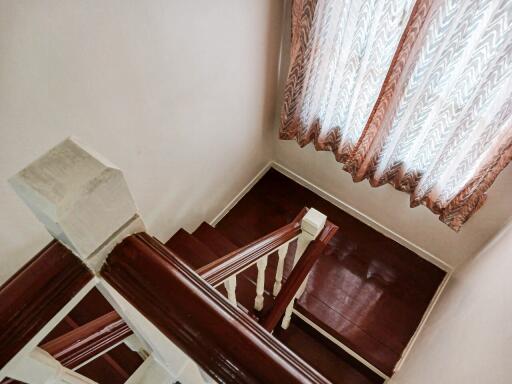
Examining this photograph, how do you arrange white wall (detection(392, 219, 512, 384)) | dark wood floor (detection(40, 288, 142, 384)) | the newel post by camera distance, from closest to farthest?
the newel post → white wall (detection(392, 219, 512, 384)) → dark wood floor (detection(40, 288, 142, 384))

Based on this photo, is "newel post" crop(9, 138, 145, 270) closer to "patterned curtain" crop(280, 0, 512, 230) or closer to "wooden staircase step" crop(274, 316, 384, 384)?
"patterned curtain" crop(280, 0, 512, 230)

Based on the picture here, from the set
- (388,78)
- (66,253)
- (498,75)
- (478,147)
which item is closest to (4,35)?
(66,253)

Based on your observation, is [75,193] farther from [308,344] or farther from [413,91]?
[308,344]

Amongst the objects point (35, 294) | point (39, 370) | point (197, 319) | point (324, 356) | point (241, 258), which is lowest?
point (39, 370)

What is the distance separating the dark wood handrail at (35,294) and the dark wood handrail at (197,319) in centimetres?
6

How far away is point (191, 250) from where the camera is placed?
218 centimetres

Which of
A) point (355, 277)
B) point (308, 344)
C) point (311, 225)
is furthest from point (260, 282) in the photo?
point (355, 277)

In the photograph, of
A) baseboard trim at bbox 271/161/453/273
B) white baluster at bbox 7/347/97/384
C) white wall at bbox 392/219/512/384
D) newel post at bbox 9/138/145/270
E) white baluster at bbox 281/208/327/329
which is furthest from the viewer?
baseboard trim at bbox 271/161/453/273

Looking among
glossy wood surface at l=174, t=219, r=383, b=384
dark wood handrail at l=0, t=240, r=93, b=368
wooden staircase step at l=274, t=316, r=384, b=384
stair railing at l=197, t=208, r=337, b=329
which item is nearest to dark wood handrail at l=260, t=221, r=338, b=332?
stair railing at l=197, t=208, r=337, b=329

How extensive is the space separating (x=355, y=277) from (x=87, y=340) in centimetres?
203

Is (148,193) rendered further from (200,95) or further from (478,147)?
(478,147)

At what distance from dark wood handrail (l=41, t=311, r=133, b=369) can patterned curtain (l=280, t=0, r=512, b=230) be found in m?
1.49

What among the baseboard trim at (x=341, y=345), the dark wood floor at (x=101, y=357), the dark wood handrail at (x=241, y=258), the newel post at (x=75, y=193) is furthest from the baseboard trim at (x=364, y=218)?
the newel post at (x=75, y=193)

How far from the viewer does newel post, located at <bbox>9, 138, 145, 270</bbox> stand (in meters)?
0.46
